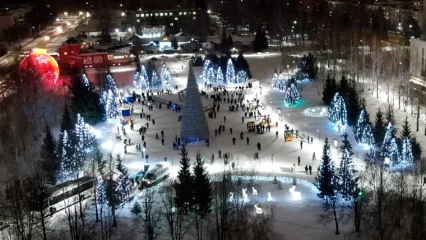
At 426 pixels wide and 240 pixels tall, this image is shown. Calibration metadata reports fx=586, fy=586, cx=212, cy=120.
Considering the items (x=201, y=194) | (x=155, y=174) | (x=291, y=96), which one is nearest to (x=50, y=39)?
(x=291, y=96)

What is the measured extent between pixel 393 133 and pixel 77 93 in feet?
59.8

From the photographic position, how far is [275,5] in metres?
84.0

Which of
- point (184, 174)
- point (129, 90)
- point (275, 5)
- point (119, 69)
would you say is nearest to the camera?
point (184, 174)

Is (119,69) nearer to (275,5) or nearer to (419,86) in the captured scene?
(419,86)

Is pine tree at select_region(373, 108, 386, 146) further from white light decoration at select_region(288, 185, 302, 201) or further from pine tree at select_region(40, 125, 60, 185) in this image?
pine tree at select_region(40, 125, 60, 185)

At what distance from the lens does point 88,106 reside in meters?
33.0

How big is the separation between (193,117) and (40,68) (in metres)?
17.4

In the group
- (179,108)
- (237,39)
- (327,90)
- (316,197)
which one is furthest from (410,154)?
(237,39)

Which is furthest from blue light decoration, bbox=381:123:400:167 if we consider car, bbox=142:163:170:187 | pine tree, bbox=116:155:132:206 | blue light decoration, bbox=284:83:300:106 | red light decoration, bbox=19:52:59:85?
red light decoration, bbox=19:52:59:85

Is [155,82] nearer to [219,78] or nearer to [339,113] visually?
[219,78]

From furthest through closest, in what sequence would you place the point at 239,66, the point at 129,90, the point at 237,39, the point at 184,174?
1. the point at 237,39
2. the point at 239,66
3. the point at 129,90
4. the point at 184,174

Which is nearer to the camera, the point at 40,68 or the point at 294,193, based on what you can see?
the point at 294,193

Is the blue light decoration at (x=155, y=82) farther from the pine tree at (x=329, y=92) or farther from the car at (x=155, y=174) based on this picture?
the car at (x=155, y=174)

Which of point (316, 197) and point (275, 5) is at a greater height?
point (275, 5)
